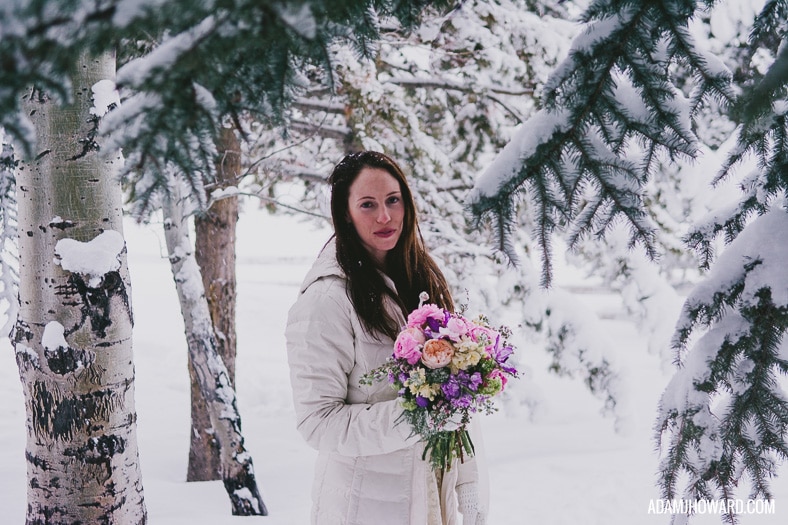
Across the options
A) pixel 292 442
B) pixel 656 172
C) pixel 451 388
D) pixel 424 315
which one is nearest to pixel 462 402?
pixel 451 388

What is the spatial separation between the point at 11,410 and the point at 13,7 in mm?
8868

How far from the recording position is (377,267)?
2480mm

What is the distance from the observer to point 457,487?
2.40 meters

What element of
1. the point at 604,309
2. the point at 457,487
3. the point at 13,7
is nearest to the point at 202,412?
the point at 457,487

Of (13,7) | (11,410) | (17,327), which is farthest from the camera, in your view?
(11,410)

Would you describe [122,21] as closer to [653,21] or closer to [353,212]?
[653,21]

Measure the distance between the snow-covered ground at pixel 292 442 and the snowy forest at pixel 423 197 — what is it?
0.06 metres

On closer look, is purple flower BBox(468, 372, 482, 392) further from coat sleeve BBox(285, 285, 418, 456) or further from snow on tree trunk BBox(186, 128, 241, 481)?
snow on tree trunk BBox(186, 128, 241, 481)

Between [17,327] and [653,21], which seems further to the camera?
[17,327]

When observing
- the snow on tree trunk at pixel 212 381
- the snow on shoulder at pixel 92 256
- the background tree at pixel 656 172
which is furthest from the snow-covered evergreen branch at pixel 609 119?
the snow on tree trunk at pixel 212 381

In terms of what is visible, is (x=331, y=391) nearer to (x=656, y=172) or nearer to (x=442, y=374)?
(x=442, y=374)

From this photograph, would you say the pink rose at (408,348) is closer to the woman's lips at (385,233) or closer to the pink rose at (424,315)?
the pink rose at (424,315)

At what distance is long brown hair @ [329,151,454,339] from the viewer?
226cm

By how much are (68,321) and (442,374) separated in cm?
164
